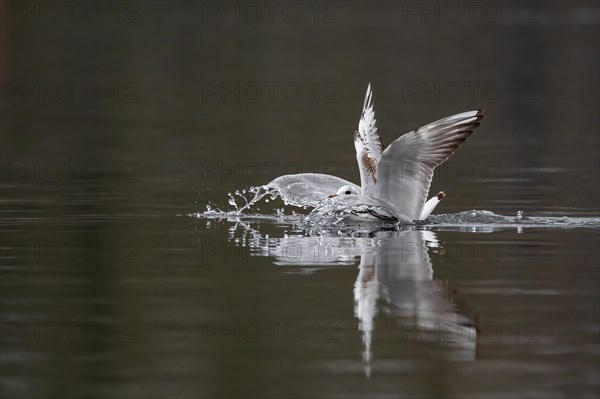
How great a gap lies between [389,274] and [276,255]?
1.65 metres

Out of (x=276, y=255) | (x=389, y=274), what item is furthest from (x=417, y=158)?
(x=389, y=274)

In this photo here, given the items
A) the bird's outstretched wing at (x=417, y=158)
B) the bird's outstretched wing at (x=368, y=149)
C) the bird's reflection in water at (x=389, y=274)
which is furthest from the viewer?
the bird's outstretched wing at (x=368, y=149)

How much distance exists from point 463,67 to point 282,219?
2974 cm

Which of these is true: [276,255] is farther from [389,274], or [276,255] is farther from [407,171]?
[407,171]

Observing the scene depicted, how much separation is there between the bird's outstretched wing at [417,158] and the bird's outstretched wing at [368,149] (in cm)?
19

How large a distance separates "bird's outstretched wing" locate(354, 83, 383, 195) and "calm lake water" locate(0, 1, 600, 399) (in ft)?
1.83

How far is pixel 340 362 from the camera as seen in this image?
9375mm

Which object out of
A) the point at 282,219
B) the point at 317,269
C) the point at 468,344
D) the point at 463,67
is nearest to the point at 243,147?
the point at 282,219

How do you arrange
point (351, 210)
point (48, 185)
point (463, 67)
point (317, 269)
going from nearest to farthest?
point (317, 269) → point (351, 210) → point (48, 185) → point (463, 67)

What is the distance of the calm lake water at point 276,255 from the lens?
30.2 ft

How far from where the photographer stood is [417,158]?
15.6m

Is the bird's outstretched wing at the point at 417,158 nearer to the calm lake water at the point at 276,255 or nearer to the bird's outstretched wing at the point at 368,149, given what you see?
the bird's outstretched wing at the point at 368,149

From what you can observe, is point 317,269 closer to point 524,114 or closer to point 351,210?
point 351,210

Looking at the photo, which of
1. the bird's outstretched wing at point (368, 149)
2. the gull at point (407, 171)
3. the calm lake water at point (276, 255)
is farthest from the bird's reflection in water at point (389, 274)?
the bird's outstretched wing at point (368, 149)
